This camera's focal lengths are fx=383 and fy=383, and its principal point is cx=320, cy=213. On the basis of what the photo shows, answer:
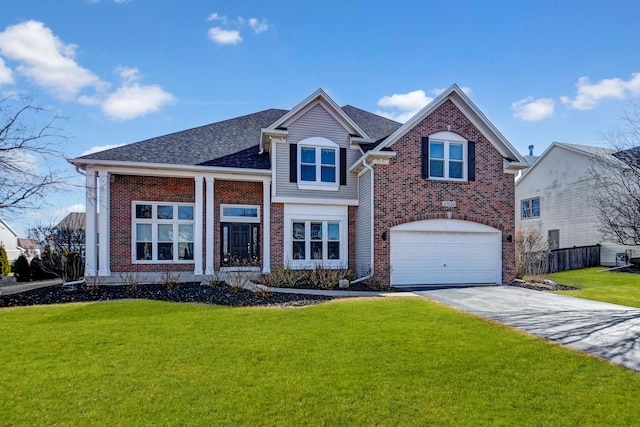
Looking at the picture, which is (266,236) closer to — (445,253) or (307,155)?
(307,155)

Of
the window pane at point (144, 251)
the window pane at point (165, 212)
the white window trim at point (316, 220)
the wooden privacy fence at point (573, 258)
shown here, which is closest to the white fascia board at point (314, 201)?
the white window trim at point (316, 220)

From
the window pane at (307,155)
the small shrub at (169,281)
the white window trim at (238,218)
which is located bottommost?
the small shrub at (169,281)

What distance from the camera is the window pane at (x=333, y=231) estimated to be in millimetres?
16203

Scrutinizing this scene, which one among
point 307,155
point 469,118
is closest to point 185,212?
point 307,155

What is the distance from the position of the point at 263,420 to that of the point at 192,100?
41.7 ft

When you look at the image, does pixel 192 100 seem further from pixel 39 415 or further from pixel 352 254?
pixel 39 415

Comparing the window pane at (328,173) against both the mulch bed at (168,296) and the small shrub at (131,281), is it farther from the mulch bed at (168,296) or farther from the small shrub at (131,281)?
the small shrub at (131,281)

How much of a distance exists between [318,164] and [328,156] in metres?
0.59

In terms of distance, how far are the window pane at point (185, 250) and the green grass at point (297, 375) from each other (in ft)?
23.8

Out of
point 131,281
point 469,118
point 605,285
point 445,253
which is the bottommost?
point 605,285

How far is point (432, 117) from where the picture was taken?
1510cm

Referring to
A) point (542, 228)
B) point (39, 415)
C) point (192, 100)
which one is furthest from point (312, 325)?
point (542, 228)

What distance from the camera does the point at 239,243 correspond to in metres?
16.0

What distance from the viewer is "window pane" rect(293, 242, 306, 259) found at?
15.9 metres
